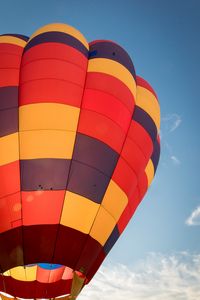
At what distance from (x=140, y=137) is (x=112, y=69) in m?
1.76

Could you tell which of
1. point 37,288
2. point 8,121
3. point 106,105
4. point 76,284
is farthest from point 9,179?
point 37,288

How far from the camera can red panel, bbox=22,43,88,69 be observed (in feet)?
26.3

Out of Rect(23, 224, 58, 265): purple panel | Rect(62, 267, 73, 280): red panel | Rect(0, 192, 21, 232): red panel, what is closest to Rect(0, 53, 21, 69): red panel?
Rect(0, 192, 21, 232): red panel

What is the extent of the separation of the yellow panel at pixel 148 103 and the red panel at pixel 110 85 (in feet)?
2.03

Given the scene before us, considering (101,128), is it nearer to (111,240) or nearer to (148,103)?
(148,103)

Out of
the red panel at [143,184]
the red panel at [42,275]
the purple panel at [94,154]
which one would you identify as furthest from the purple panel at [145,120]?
the red panel at [42,275]

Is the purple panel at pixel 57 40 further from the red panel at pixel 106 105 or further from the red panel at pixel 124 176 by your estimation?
the red panel at pixel 124 176

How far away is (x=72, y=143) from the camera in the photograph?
7.29m

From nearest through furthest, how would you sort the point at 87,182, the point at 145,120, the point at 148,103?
1. the point at 87,182
2. the point at 145,120
3. the point at 148,103

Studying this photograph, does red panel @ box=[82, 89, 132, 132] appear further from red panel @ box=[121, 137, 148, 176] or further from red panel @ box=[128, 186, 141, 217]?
red panel @ box=[128, 186, 141, 217]

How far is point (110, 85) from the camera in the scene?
812 cm

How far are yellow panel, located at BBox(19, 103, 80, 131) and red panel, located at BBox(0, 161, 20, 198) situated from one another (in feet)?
2.77

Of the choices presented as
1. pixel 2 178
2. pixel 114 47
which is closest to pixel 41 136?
pixel 2 178

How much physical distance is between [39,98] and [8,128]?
0.93m
